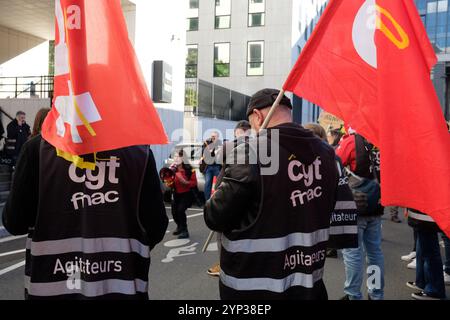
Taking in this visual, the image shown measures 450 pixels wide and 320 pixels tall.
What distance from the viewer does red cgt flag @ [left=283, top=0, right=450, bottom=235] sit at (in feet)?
7.11

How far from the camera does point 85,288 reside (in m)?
2.22

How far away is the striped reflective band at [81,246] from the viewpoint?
2.20 metres

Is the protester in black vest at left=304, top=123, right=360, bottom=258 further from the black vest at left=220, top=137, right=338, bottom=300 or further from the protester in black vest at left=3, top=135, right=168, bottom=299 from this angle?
the protester in black vest at left=3, top=135, right=168, bottom=299

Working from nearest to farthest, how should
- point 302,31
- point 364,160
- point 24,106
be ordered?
point 364,160, point 24,106, point 302,31

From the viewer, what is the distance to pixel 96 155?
2.23 m

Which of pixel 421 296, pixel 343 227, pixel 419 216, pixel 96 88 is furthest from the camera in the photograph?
pixel 421 296

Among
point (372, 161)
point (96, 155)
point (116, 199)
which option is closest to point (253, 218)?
point (116, 199)

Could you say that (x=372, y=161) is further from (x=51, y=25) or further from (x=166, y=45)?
(x=51, y=25)

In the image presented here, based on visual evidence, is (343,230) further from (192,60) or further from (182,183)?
(192,60)

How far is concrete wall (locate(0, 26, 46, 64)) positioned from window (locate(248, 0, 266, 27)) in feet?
56.1

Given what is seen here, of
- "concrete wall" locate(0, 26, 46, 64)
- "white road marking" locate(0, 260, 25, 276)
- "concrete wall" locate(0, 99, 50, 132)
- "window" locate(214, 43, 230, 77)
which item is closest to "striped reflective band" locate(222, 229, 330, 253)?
"white road marking" locate(0, 260, 25, 276)

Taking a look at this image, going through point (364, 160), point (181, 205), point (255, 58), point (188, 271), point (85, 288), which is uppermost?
point (255, 58)

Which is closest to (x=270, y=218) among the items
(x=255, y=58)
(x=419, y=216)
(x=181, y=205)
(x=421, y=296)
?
(x=419, y=216)

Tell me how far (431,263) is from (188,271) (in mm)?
2932
